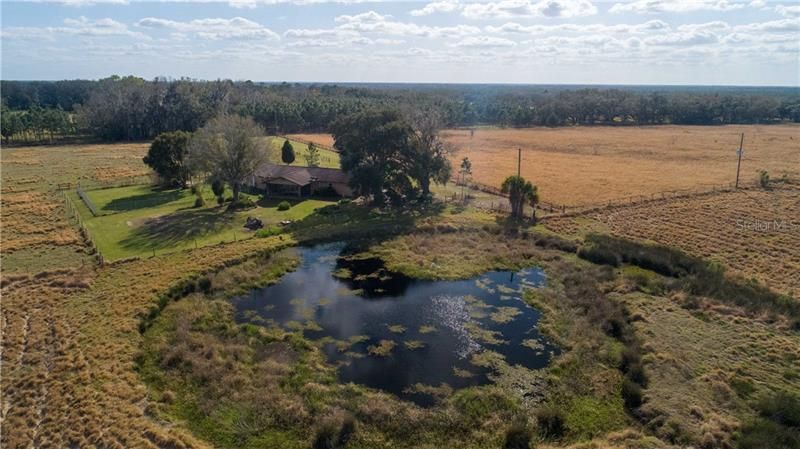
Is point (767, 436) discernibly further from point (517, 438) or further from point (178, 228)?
point (178, 228)

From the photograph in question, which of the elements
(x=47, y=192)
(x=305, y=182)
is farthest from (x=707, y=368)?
(x=47, y=192)

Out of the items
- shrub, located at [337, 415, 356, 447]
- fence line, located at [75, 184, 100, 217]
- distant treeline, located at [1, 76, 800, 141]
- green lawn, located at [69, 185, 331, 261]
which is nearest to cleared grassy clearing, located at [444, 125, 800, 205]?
distant treeline, located at [1, 76, 800, 141]

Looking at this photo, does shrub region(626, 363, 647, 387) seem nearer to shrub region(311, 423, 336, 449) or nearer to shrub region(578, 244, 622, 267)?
shrub region(311, 423, 336, 449)

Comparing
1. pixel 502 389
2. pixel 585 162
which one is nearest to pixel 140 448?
pixel 502 389

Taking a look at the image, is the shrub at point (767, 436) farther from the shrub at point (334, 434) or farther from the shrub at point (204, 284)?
the shrub at point (204, 284)

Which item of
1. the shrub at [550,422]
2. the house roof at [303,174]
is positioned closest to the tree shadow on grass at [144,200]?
the house roof at [303,174]

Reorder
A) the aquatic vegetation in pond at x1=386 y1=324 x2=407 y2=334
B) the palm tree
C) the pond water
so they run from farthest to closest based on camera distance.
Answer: the palm tree < the aquatic vegetation in pond at x1=386 y1=324 x2=407 y2=334 < the pond water
